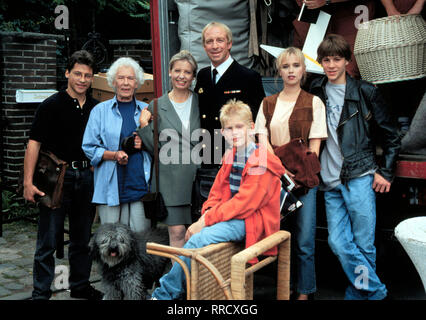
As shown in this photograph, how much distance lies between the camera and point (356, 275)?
3.49m

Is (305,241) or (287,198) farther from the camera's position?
(305,241)

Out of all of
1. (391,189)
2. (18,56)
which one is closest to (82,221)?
(391,189)

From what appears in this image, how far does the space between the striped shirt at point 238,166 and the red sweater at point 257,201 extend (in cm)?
6

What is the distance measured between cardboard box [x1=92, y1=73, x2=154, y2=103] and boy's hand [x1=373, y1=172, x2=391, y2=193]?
127 inches

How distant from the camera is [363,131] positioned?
348 cm

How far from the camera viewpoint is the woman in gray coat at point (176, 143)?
12.4 feet

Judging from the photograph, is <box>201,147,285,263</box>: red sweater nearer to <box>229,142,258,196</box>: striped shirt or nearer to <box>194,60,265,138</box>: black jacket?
<box>229,142,258,196</box>: striped shirt

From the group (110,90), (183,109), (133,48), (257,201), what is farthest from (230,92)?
(133,48)

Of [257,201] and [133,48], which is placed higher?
[133,48]

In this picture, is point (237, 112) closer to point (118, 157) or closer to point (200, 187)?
point (200, 187)

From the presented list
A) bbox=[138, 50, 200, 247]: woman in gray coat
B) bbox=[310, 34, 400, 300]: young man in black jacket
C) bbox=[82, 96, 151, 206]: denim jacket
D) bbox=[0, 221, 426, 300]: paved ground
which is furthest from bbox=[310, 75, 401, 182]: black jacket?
bbox=[82, 96, 151, 206]: denim jacket

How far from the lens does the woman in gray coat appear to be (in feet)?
12.4

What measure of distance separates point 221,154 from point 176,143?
35 centimetres

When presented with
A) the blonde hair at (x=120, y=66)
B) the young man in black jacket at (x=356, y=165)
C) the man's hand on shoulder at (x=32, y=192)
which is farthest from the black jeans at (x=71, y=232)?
the young man in black jacket at (x=356, y=165)
